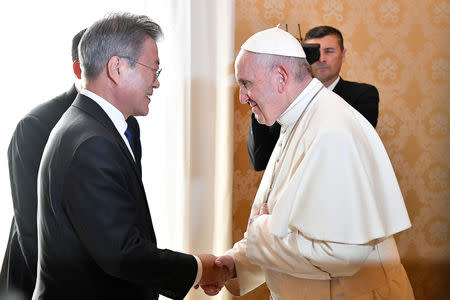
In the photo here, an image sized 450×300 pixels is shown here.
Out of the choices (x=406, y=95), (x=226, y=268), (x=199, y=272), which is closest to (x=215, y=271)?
(x=226, y=268)

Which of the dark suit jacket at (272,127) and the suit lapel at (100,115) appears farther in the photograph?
the dark suit jacket at (272,127)

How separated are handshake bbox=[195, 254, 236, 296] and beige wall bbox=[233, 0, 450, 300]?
58.0 inches

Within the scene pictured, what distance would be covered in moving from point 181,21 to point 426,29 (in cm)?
217

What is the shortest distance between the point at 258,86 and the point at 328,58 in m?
1.49

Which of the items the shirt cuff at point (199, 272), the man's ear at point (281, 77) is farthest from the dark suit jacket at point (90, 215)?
the man's ear at point (281, 77)

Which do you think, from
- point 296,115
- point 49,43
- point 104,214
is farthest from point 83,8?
point 104,214

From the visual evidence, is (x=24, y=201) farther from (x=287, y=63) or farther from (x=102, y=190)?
(x=287, y=63)

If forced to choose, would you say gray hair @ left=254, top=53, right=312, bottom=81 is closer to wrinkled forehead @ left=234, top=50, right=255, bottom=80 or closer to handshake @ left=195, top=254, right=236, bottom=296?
wrinkled forehead @ left=234, top=50, right=255, bottom=80

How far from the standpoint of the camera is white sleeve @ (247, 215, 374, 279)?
1.88 meters

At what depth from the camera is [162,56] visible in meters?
3.55

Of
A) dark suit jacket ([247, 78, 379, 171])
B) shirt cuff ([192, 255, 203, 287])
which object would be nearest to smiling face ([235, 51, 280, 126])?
shirt cuff ([192, 255, 203, 287])

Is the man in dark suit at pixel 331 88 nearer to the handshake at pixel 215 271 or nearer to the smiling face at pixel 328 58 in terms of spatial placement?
the smiling face at pixel 328 58

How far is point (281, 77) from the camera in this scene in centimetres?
220

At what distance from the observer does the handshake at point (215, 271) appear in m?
2.35
